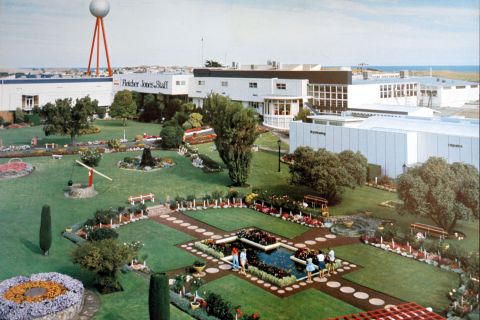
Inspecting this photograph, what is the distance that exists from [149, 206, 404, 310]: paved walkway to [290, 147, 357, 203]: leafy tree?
107 cm

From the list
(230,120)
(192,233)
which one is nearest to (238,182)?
(230,120)

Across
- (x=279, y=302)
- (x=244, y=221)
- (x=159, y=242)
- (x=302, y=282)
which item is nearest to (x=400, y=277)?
(x=302, y=282)

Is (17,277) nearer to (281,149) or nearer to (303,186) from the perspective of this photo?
(303,186)

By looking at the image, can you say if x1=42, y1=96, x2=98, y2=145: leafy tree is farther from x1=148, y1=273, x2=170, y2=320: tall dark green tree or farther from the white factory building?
x1=148, y1=273, x2=170, y2=320: tall dark green tree

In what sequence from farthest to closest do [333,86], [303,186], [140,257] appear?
[333,86]
[303,186]
[140,257]

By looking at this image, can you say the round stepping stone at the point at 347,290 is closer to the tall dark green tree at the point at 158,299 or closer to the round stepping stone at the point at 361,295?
the round stepping stone at the point at 361,295

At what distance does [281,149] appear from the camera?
15.2 m

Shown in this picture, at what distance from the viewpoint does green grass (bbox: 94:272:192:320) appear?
25.6ft

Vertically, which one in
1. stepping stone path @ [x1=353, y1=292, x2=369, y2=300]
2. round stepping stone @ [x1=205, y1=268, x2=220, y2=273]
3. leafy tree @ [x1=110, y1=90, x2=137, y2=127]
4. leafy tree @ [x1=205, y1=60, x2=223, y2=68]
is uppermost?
leafy tree @ [x1=205, y1=60, x2=223, y2=68]

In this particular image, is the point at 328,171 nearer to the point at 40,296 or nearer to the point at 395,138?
the point at 395,138

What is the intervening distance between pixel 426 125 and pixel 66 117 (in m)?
13.3

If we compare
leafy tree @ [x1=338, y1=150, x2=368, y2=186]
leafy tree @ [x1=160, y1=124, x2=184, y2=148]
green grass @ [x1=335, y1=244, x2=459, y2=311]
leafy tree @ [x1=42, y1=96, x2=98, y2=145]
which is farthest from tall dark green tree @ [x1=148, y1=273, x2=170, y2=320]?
leafy tree @ [x1=42, y1=96, x2=98, y2=145]

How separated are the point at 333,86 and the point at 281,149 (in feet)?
15.6

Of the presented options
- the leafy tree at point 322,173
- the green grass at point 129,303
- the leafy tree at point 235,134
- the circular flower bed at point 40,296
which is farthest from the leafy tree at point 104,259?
the leafy tree at point 235,134
